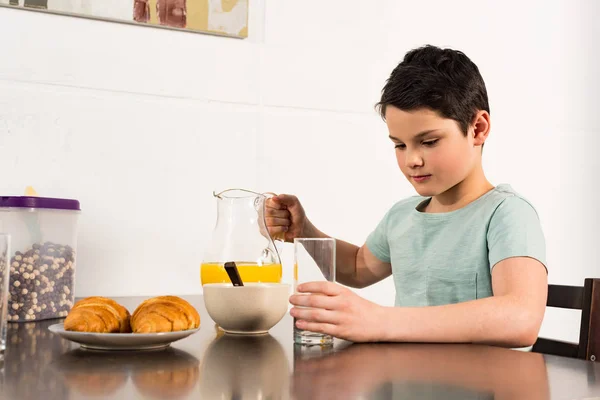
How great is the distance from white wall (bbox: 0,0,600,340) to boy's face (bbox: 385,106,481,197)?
0.67 meters

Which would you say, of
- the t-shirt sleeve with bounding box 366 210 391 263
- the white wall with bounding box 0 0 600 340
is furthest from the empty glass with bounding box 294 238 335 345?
the white wall with bounding box 0 0 600 340

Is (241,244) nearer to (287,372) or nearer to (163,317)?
(163,317)

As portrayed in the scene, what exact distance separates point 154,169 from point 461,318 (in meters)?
1.06

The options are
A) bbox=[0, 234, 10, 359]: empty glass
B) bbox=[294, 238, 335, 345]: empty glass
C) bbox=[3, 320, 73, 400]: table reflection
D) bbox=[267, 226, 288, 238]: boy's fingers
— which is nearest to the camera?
bbox=[3, 320, 73, 400]: table reflection

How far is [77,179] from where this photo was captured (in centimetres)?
170

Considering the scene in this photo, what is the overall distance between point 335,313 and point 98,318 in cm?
28

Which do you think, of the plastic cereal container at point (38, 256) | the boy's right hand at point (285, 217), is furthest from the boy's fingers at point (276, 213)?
the plastic cereal container at point (38, 256)

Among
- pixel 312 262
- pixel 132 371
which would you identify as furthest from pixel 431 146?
pixel 132 371

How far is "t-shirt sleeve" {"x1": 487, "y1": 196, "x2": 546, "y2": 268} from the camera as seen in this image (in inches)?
44.2

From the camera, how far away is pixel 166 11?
179 cm

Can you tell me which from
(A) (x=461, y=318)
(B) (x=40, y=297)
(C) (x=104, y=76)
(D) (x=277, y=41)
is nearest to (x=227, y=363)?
(A) (x=461, y=318)

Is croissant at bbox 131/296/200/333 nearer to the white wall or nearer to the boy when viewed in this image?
the boy

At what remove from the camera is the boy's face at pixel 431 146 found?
4.13 ft

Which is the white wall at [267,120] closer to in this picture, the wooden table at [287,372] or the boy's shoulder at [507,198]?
the boy's shoulder at [507,198]
